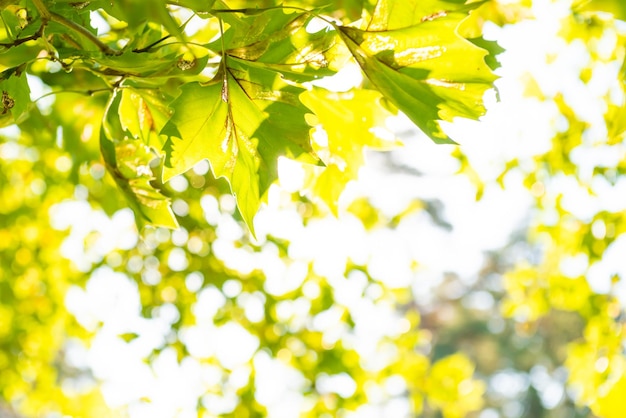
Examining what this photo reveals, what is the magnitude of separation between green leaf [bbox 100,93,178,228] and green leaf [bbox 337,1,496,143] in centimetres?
31

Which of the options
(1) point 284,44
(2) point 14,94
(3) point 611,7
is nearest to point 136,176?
(2) point 14,94

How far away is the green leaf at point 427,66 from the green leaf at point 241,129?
3.2 inches

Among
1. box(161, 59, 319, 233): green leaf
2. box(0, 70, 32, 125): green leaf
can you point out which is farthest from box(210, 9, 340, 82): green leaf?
box(0, 70, 32, 125): green leaf

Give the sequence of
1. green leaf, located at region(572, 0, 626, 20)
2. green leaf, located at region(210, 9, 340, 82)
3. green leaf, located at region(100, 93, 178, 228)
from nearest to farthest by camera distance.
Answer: green leaf, located at region(572, 0, 626, 20) < green leaf, located at region(210, 9, 340, 82) < green leaf, located at region(100, 93, 178, 228)

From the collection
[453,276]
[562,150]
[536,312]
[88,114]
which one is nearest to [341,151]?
[88,114]

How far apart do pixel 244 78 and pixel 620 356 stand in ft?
6.82

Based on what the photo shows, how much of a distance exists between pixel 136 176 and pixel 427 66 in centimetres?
36

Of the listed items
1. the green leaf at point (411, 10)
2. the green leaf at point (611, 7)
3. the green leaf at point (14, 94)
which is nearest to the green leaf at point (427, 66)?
the green leaf at point (411, 10)

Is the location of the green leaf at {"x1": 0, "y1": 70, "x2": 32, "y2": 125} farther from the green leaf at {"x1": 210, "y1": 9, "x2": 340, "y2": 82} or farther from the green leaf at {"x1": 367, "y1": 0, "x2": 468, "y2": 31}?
the green leaf at {"x1": 367, "y1": 0, "x2": 468, "y2": 31}

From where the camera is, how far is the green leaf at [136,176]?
75 centimetres

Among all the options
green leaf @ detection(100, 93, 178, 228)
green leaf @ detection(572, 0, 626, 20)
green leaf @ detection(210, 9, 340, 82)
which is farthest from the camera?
green leaf @ detection(100, 93, 178, 228)

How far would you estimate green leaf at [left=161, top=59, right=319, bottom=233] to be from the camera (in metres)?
0.58

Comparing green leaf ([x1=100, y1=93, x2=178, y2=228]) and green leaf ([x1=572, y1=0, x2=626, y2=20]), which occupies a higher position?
green leaf ([x1=572, y1=0, x2=626, y2=20])

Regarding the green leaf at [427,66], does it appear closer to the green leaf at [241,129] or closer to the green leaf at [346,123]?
the green leaf at [241,129]
